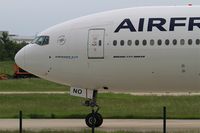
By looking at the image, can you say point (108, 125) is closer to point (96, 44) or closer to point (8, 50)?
point (96, 44)

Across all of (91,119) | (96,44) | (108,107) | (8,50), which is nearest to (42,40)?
(96,44)

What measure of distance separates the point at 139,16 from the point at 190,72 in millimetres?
2698

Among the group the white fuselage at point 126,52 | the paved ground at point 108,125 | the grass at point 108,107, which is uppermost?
the white fuselage at point 126,52

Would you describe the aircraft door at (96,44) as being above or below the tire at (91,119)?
above

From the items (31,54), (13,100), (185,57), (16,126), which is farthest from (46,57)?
(13,100)

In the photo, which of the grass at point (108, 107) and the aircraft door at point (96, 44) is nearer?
the aircraft door at point (96, 44)

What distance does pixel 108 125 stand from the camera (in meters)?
22.4

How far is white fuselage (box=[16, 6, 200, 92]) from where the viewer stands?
19609 millimetres

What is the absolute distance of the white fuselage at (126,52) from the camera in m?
19.6

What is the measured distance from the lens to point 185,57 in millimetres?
19500

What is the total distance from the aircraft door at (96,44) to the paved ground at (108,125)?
2670 millimetres

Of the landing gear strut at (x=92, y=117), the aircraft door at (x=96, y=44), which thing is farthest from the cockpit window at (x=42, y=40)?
the landing gear strut at (x=92, y=117)

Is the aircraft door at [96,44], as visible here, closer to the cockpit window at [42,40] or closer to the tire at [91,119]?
the cockpit window at [42,40]

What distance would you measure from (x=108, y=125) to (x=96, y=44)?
3669 mm
